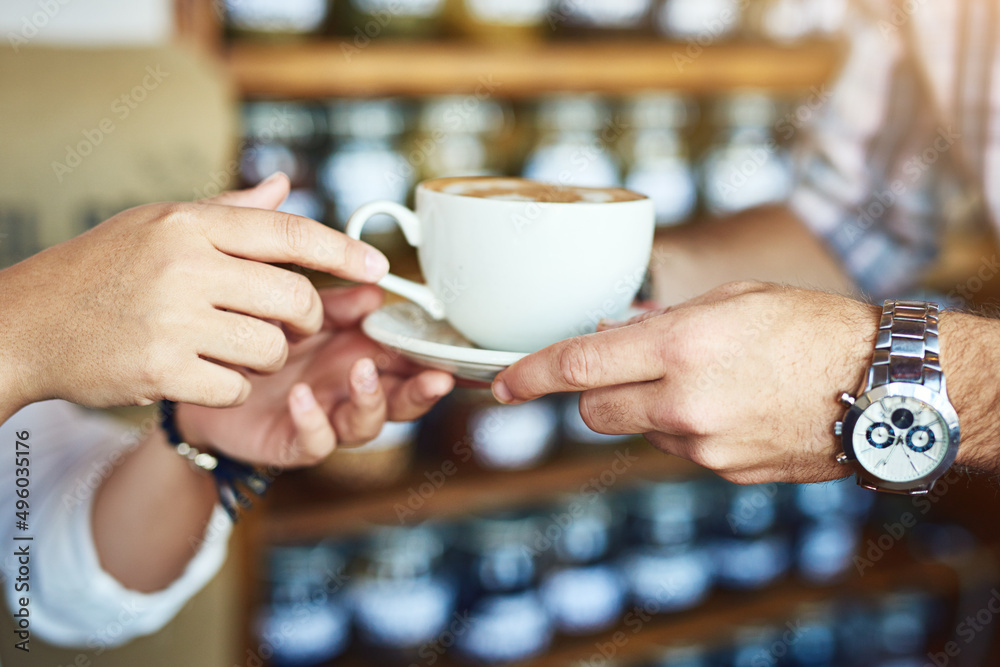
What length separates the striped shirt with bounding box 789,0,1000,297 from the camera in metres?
1.23

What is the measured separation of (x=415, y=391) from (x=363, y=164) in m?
0.65

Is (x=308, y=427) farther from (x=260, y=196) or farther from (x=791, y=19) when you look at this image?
(x=791, y=19)

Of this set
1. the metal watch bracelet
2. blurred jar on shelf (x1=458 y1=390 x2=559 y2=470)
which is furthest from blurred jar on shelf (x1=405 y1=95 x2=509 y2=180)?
the metal watch bracelet

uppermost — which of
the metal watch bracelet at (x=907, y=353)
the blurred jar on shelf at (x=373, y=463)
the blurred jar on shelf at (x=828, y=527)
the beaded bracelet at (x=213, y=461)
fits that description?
the metal watch bracelet at (x=907, y=353)

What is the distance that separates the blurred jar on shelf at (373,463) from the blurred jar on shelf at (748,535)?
0.69 metres

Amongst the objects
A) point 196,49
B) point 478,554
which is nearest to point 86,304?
point 196,49

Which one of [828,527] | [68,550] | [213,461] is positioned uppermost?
[213,461]

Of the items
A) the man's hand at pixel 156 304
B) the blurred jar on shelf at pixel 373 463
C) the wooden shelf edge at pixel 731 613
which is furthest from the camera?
the wooden shelf edge at pixel 731 613

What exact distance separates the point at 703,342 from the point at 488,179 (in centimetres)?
30

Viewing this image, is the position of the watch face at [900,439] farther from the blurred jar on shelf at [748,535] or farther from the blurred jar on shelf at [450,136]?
the blurred jar on shelf at [748,535]

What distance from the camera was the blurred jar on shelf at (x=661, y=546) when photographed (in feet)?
5.00

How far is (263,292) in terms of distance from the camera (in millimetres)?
553

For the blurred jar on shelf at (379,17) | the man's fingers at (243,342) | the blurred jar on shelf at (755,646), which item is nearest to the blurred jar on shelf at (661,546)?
the blurred jar on shelf at (755,646)

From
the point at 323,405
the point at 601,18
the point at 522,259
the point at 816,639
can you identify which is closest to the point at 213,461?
the point at 323,405
